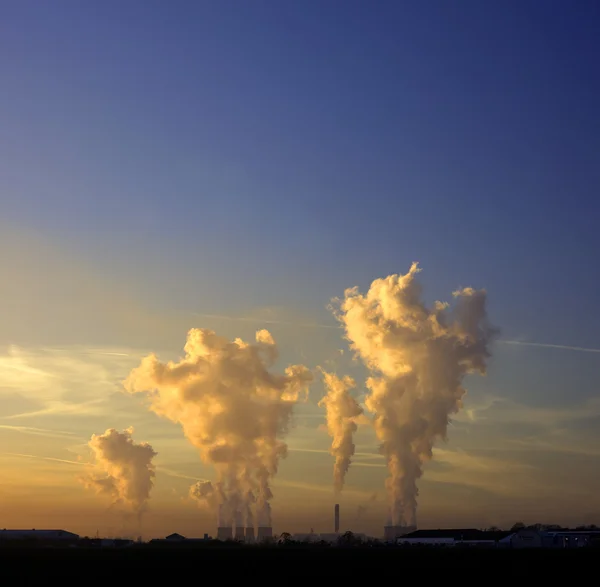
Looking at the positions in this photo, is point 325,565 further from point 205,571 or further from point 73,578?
point 73,578

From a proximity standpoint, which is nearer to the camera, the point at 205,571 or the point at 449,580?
the point at 449,580

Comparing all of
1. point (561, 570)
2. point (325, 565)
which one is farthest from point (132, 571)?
point (561, 570)

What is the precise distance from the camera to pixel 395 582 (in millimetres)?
77625

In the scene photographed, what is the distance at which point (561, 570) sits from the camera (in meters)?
96.2

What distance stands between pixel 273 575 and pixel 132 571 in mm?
17247

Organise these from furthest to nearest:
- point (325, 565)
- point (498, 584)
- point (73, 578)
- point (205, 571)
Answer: point (325, 565) < point (205, 571) < point (73, 578) < point (498, 584)

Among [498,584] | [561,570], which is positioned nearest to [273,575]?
[498,584]

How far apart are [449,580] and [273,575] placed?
18.1 metres

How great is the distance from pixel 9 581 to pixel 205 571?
76.7 feet

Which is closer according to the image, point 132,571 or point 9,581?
point 9,581

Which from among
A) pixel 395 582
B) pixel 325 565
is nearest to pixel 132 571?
pixel 325 565

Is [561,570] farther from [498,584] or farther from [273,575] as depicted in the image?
[273,575]

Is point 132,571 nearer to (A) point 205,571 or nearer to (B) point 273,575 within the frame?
(A) point 205,571

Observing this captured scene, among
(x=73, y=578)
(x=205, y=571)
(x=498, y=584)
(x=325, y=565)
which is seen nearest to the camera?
(x=498, y=584)
